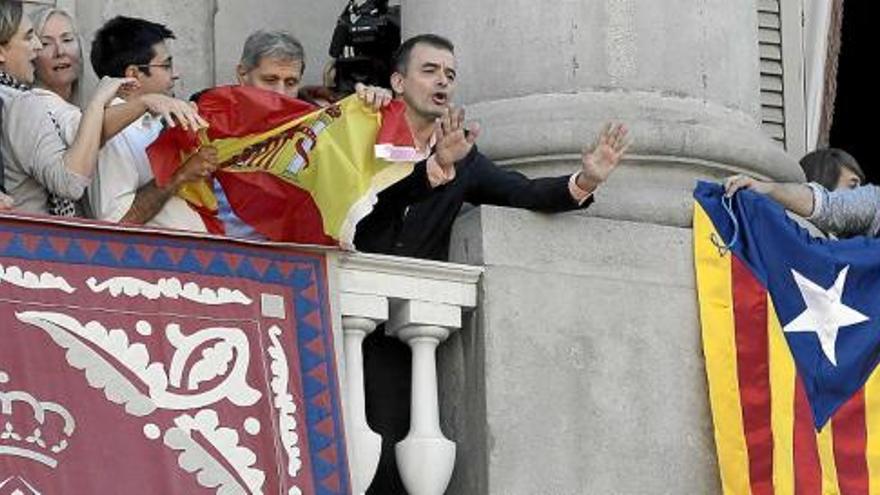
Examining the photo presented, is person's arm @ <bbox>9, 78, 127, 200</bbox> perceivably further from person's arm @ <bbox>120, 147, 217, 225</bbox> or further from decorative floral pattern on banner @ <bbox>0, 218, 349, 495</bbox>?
decorative floral pattern on banner @ <bbox>0, 218, 349, 495</bbox>

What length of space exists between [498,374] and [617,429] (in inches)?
19.9

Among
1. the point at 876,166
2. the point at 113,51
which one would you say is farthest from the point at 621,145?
the point at 876,166

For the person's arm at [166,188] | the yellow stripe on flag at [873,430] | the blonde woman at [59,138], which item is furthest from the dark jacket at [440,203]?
the yellow stripe on flag at [873,430]

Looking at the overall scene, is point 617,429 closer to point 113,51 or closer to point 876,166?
point 113,51

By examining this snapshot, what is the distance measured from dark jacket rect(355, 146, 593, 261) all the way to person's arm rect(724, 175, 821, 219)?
74 cm

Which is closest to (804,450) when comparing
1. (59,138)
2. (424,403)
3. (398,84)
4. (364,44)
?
(424,403)

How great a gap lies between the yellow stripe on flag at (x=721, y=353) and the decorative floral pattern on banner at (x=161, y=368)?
1519 mm

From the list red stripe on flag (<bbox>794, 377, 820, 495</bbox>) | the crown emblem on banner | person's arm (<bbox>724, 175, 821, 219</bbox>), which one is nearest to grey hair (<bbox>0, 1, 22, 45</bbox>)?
the crown emblem on banner

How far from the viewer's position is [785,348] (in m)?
9.80

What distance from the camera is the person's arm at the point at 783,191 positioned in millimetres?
10086

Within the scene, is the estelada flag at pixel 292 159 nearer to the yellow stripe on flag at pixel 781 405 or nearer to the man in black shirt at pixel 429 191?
the man in black shirt at pixel 429 191

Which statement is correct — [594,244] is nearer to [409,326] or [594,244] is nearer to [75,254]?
[409,326]

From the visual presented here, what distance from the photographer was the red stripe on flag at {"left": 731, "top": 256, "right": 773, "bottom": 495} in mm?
9602

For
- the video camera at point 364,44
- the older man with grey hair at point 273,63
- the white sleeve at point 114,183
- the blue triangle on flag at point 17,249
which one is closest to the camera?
the blue triangle on flag at point 17,249
